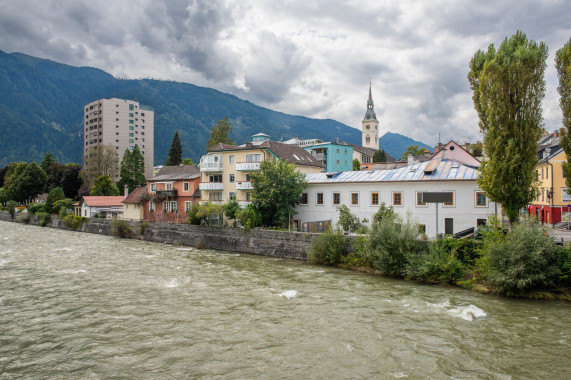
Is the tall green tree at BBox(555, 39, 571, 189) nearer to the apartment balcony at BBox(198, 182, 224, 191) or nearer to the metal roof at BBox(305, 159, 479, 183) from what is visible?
the metal roof at BBox(305, 159, 479, 183)

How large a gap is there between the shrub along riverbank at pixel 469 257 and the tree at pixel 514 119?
2704 mm

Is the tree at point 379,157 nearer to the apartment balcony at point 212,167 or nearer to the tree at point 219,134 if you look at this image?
the tree at point 219,134

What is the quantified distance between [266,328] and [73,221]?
5398 centimetres

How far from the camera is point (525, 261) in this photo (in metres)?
19.9

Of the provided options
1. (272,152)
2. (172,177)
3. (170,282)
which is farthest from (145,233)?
(170,282)

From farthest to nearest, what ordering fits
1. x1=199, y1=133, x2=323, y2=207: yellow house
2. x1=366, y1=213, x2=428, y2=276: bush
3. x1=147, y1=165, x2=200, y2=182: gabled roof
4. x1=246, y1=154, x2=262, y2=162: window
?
x1=147, y1=165, x2=200, y2=182: gabled roof < x1=246, y1=154, x2=262, y2=162: window < x1=199, y1=133, x2=323, y2=207: yellow house < x1=366, y1=213, x2=428, y2=276: bush

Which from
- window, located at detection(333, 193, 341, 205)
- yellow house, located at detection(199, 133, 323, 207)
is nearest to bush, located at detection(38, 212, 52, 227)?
yellow house, located at detection(199, 133, 323, 207)

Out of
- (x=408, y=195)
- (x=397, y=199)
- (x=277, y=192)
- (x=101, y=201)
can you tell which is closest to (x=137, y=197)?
(x=101, y=201)

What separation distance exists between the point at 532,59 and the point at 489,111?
3.83 meters

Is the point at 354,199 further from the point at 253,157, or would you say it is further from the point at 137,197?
the point at 137,197

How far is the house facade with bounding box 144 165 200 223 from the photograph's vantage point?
51969mm

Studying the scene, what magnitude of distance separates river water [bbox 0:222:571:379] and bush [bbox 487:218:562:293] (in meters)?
1.19

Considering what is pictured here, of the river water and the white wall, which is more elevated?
the white wall

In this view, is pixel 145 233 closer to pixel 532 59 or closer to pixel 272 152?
pixel 272 152
